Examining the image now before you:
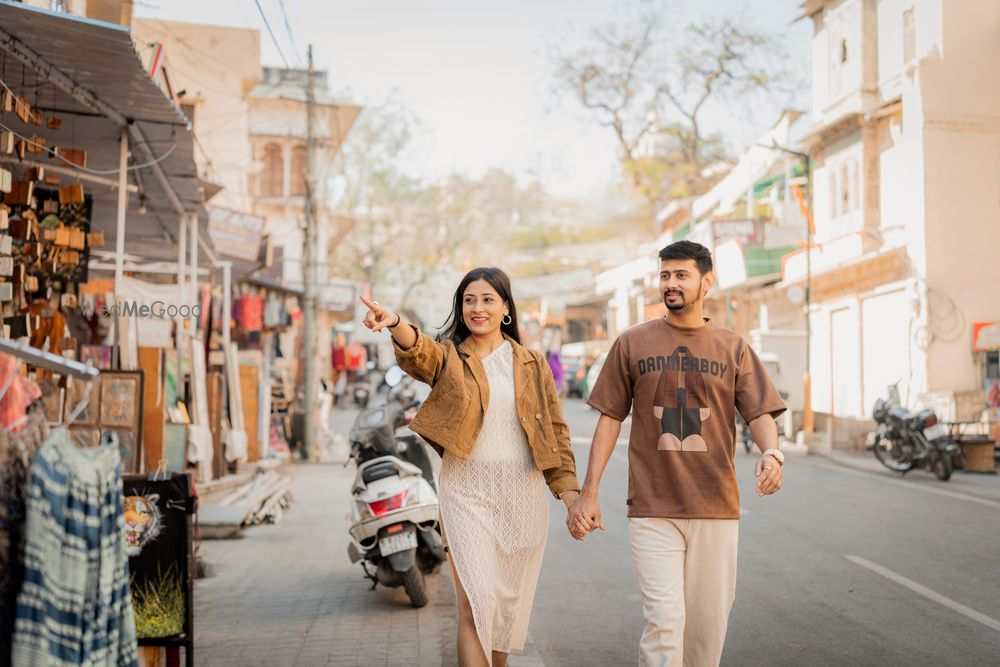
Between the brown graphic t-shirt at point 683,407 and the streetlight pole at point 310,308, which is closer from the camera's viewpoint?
the brown graphic t-shirt at point 683,407

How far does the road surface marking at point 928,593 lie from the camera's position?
22.6 ft

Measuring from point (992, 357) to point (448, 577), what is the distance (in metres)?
17.7

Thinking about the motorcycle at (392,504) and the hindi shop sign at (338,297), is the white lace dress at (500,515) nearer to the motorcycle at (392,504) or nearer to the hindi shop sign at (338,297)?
the motorcycle at (392,504)

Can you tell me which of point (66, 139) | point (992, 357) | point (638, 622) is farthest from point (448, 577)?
point (992, 357)

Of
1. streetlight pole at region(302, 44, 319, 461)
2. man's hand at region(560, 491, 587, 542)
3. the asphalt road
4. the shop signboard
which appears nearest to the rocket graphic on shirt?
man's hand at region(560, 491, 587, 542)

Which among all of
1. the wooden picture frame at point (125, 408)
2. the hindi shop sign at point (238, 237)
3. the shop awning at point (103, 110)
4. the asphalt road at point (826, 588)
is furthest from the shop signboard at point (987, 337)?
the wooden picture frame at point (125, 408)

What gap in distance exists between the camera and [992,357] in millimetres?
22844

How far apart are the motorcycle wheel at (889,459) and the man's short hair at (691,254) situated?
13.4 meters

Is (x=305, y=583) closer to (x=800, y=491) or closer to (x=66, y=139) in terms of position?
(x=66, y=139)

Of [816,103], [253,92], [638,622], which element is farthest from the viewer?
[253,92]

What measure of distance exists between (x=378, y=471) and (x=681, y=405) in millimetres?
3527

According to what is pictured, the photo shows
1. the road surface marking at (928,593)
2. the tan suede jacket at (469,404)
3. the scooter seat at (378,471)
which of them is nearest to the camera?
the tan suede jacket at (469,404)

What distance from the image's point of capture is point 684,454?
4.42 meters

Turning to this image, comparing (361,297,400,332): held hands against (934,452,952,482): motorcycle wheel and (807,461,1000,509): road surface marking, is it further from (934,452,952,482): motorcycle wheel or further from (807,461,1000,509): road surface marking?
(934,452,952,482): motorcycle wheel
